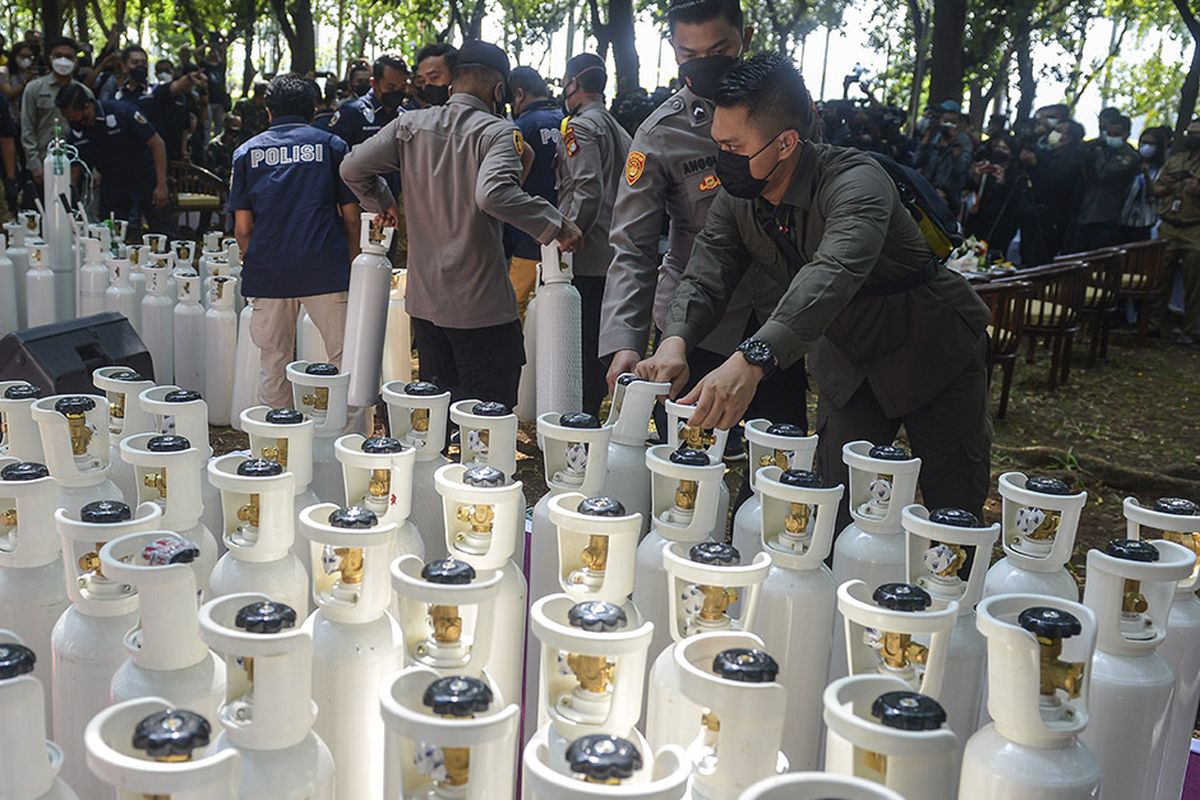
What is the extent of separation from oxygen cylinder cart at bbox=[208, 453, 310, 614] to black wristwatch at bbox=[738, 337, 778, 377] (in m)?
0.83

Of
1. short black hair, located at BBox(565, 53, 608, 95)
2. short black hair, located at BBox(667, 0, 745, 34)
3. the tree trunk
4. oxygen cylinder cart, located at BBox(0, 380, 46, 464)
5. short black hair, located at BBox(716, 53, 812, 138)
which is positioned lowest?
oxygen cylinder cart, located at BBox(0, 380, 46, 464)

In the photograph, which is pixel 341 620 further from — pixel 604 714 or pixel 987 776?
pixel 987 776

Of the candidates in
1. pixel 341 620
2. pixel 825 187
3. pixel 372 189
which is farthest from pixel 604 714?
pixel 372 189

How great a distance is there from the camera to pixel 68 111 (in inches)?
281

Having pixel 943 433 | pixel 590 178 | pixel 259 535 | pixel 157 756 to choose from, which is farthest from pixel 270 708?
pixel 590 178

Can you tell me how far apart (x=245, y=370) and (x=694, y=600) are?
12.2 feet

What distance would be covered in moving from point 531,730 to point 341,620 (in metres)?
0.48

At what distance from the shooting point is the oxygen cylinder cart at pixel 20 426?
1865mm

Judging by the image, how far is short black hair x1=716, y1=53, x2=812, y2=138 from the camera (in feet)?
6.84

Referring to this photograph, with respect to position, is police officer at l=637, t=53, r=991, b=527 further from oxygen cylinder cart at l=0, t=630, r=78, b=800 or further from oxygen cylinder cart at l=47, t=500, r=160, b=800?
oxygen cylinder cart at l=0, t=630, r=78, b=800

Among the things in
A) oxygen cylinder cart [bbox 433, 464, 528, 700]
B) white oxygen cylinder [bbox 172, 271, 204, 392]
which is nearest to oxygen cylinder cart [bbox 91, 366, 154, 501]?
oxygen cylinder cart [bbox 433, 464, 528, 700]

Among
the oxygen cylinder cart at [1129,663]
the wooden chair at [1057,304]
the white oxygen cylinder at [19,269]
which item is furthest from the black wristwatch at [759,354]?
the wooden chair at [1057,304]

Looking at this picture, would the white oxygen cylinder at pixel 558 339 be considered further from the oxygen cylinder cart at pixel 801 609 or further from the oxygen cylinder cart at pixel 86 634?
the oxygen cylinder cart at pixel 86 634

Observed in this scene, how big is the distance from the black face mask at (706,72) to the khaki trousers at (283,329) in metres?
2.08
